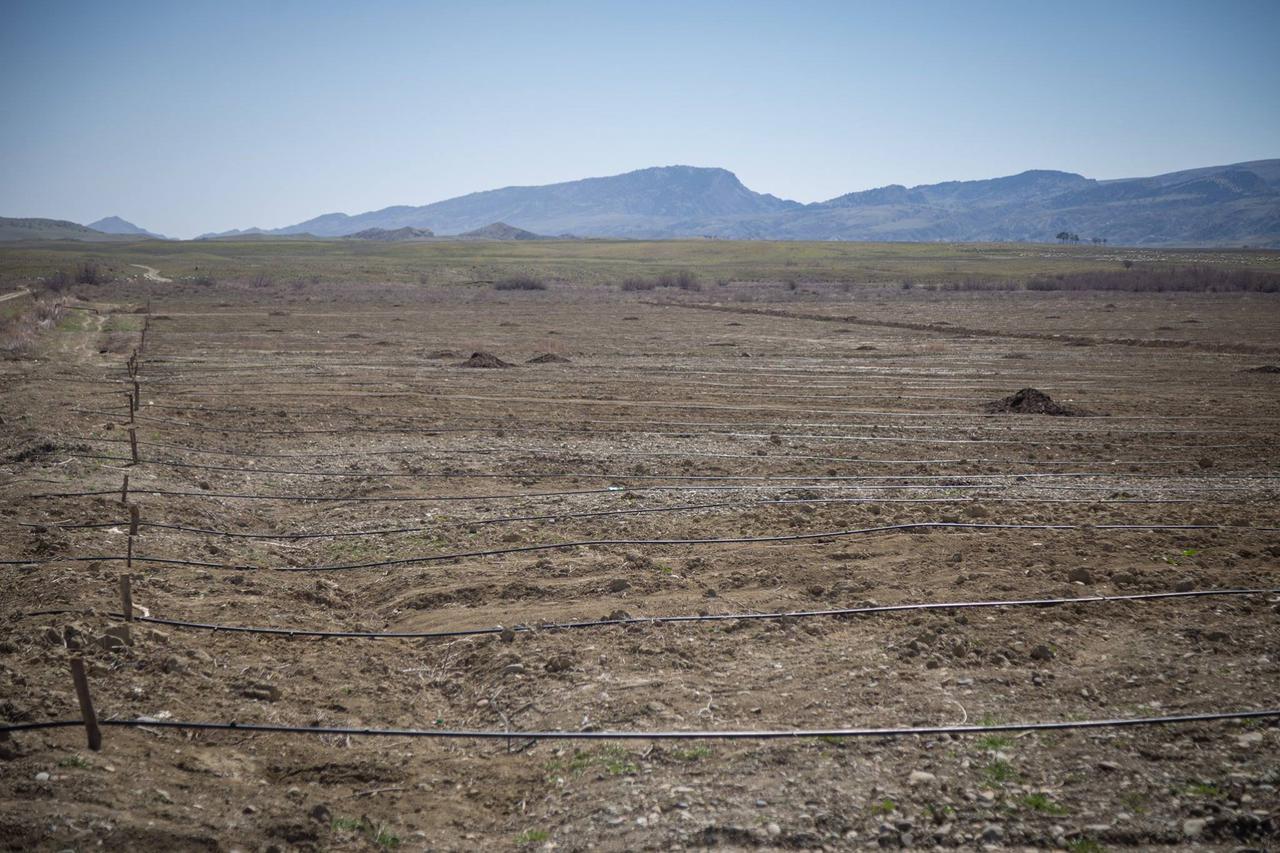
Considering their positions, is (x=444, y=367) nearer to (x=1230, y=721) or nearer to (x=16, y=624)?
(x=16, y=624)

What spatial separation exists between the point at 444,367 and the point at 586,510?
15492 mm

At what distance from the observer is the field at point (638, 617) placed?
5.46m

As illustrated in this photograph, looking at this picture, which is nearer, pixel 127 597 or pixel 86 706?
pixel 86 706

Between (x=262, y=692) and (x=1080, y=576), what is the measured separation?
25.3 feet

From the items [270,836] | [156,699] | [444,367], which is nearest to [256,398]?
[444,367]

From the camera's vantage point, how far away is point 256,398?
2056cm

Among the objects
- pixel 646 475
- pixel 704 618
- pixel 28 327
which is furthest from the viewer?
pixel 28 327

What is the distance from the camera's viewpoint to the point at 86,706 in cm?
560

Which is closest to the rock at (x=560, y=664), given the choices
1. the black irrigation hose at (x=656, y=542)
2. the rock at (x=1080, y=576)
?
the black irrigation hose at (x=656, y=542)

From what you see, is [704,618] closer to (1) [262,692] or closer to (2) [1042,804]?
(2) [1042,804]

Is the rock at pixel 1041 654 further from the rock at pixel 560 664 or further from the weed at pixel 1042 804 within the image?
the rock at pixel 560 664

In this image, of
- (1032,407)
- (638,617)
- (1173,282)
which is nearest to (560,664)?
(638,617)

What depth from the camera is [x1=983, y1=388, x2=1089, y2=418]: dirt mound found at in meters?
18.5

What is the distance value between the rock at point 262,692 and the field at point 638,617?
6 centimetres
